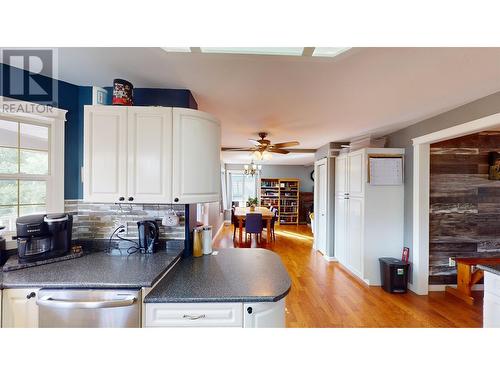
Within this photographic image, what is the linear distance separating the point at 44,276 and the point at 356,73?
256 centimetres

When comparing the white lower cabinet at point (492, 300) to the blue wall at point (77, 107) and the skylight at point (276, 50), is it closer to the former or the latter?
the skylight at point (276, 50)

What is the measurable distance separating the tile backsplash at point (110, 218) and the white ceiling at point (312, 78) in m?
1.10

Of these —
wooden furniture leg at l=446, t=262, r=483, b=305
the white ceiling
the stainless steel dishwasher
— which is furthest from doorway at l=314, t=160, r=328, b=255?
the stainless steel dishwasher

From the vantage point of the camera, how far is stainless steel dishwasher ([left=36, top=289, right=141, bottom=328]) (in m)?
1.18

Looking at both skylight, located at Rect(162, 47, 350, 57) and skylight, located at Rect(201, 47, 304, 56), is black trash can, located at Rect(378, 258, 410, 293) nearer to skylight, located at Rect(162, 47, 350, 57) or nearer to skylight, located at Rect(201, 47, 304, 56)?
skylight, located at Rect(162, 47, 350, 57)

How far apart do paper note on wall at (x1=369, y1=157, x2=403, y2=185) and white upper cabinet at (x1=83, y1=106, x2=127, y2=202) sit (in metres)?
3.18

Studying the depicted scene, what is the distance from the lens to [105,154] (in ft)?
5.32

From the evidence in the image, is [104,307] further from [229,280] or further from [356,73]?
[356,73]

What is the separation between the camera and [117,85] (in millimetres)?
1676

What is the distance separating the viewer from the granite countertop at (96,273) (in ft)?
4.06

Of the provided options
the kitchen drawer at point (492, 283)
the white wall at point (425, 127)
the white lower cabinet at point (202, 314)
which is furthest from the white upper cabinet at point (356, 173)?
the white lower cabinet at point (202, 314)

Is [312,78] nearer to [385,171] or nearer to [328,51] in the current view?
[328,51]
